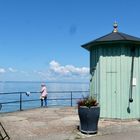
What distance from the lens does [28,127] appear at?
12.0 meters

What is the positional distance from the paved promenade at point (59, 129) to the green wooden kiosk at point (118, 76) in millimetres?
708

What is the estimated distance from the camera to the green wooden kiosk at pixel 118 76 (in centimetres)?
1379

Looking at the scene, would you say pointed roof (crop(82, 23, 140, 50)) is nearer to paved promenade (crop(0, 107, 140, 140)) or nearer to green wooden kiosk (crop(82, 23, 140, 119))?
green wooden kiosk (crop(82, 23, 140, 119))

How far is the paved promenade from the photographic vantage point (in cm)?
1036

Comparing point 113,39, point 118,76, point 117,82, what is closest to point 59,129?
point 117,82

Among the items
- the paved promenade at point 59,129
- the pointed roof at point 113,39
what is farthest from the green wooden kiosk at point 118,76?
the paved promenade at point 59,129

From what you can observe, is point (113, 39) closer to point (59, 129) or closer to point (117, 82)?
point (117, 82)

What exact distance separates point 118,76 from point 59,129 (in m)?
3.70

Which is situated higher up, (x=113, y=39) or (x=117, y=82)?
(x=113, y=39)

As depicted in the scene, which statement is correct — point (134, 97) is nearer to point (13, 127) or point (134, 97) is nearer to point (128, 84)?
point (128, 84)

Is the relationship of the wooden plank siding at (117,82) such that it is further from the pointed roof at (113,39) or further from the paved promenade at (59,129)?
the paved promenade at (59,129)

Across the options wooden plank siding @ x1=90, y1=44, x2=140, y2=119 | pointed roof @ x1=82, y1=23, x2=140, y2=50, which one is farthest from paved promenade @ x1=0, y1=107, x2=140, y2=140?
pointed roof @ x1=82, y1=23, x2=140, y2=50

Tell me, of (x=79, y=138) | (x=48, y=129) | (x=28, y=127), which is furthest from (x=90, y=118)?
(x=28, y=127)

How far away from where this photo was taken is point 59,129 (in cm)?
1155
